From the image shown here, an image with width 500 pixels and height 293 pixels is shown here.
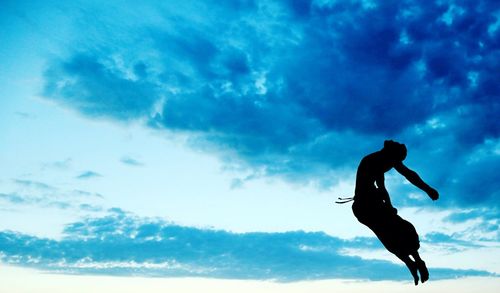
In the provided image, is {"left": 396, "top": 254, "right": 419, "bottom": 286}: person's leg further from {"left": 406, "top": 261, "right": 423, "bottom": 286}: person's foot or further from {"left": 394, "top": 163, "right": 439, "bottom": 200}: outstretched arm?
{"left": 394, "top": 163, "right": 439, "bottom": 200}: outstretched arm

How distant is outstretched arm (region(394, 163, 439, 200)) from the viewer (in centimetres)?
862

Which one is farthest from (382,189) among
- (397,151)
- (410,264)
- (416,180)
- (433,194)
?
(410,264)

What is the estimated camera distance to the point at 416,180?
881 centimetres

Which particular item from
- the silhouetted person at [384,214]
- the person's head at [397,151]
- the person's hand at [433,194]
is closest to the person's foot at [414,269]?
the silhouetted person at [384,214]

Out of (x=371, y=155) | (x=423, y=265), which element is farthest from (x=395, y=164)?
(x=423, y=265)

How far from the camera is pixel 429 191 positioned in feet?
28.4

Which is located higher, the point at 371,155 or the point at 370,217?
the point at 371,155

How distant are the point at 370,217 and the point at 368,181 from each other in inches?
29.1

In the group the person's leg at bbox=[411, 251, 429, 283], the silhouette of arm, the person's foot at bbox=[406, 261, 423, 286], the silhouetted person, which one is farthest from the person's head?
the person's foot at bbox=[406, 261, 423, 286]

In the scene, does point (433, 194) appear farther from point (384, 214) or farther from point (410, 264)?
point (410, 264)

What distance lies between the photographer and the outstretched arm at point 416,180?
28.3 ft

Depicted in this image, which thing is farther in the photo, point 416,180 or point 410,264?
point 410,264

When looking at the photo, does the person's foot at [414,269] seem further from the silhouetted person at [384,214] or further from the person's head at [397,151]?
the person's head at [397,151]

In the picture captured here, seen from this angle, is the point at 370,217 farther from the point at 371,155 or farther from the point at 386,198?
the point at 371,155
